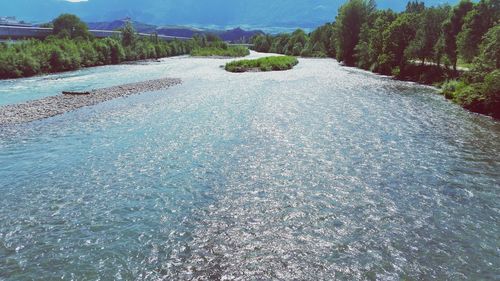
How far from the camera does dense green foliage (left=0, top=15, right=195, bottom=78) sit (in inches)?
3302

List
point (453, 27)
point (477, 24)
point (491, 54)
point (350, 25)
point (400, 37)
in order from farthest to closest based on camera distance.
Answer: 1. point (350, 25)
2. point (400, 37)
3. point (453, 27)
4. point (477, 24)
5. point (491, 54)

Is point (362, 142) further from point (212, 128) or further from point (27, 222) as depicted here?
point (27, 222)

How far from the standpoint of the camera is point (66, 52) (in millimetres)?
103312

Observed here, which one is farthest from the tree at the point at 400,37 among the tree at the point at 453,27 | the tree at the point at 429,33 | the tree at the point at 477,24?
the tree at the point at 477,24

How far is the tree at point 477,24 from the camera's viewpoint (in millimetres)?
52188

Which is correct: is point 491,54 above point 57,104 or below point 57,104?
above

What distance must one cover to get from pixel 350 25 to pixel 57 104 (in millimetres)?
87347

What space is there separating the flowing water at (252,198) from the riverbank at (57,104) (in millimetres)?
3211

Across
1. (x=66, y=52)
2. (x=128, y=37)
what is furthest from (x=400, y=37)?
(x=128, y=37)

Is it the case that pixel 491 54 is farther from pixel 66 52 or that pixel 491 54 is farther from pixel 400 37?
pixel 66 52

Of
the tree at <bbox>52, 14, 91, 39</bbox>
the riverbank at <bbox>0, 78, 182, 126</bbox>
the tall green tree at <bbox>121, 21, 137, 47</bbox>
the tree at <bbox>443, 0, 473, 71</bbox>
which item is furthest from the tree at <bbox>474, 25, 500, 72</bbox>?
the tree at <bbox>52, 14, 91, 39</bbox>

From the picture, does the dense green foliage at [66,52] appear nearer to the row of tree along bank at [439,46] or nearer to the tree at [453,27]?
the row of tree along bank at [439,46]

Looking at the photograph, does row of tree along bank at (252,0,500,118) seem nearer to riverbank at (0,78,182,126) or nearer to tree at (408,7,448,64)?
tree at (408,7,448,64)

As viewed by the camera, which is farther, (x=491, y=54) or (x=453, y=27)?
(x=453, y=27)
